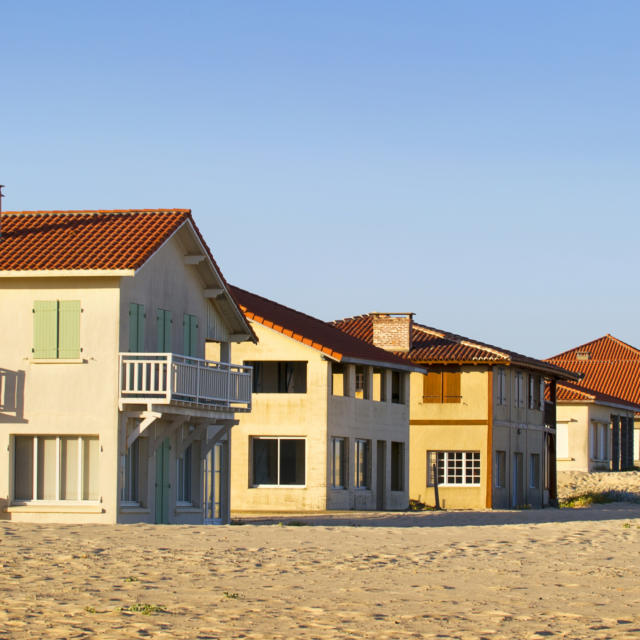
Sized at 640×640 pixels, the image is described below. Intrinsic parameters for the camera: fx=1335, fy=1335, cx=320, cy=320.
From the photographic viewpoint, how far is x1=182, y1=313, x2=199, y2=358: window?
33344 mm

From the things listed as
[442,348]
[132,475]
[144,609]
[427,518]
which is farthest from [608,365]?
[144,609]

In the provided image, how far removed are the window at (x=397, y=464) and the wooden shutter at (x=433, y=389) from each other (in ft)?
10.3

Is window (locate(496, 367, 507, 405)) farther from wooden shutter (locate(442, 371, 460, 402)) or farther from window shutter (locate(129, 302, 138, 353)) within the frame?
window shutter (locate(129, 302, 138, 353))

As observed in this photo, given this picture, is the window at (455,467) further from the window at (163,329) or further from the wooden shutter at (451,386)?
the window at (163,329)

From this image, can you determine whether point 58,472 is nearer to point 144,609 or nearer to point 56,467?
point 56,467

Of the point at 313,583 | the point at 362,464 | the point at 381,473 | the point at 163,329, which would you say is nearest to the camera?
the point at 313,583

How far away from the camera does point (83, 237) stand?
3084 centimetres

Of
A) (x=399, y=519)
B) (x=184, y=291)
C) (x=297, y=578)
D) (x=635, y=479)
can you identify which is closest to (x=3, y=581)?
(x=297, y=578)

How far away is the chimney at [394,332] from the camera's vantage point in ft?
164

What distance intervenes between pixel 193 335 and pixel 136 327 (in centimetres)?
383

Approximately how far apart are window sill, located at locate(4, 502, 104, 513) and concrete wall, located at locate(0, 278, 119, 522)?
0.07 feet

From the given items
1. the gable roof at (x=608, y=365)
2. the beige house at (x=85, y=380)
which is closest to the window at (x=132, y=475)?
the beige house at (x=85, y=380)

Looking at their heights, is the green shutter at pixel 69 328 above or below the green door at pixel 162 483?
above

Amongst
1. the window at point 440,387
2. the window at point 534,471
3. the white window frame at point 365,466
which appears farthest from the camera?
the window at point 534,471
